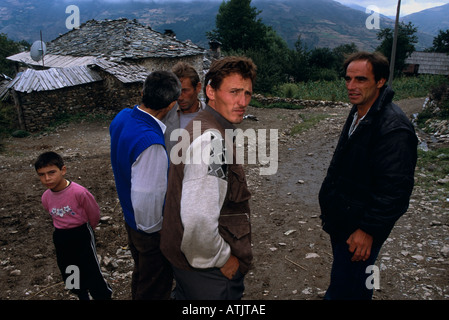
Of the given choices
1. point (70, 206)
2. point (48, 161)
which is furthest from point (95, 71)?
point (70, 206)

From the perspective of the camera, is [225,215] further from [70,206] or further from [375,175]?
[70,206]

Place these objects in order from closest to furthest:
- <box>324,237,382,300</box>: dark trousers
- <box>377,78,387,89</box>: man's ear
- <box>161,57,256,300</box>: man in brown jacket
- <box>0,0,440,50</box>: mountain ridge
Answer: <box>161,57,256,300</box>: man in brown jacket
<box>324,237,382,300</box>: dark trousers
<box>377,78,387,89</box>: man's ear
<box>0,0,440,50</box>: mountain ridge

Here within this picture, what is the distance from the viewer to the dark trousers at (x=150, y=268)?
2.13 m

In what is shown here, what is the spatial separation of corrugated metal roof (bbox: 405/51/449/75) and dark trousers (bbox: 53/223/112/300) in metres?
46.4

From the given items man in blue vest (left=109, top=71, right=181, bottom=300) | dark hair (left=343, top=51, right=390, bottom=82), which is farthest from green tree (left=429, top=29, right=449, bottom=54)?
man in blue vest (left=109, top=71, right=181, bottom=300)

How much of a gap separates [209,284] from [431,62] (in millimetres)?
47957

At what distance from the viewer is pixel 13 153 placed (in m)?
8.47

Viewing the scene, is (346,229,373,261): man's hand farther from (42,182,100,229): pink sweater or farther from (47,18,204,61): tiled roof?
(47,18,204,61): tiled roof

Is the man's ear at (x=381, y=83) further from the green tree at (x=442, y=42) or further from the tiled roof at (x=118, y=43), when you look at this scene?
the green tree at (x=442, y=42)

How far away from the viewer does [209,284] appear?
1557 mm

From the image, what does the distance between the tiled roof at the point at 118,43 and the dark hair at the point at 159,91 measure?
13.7 m

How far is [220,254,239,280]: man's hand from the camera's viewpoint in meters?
1.53
